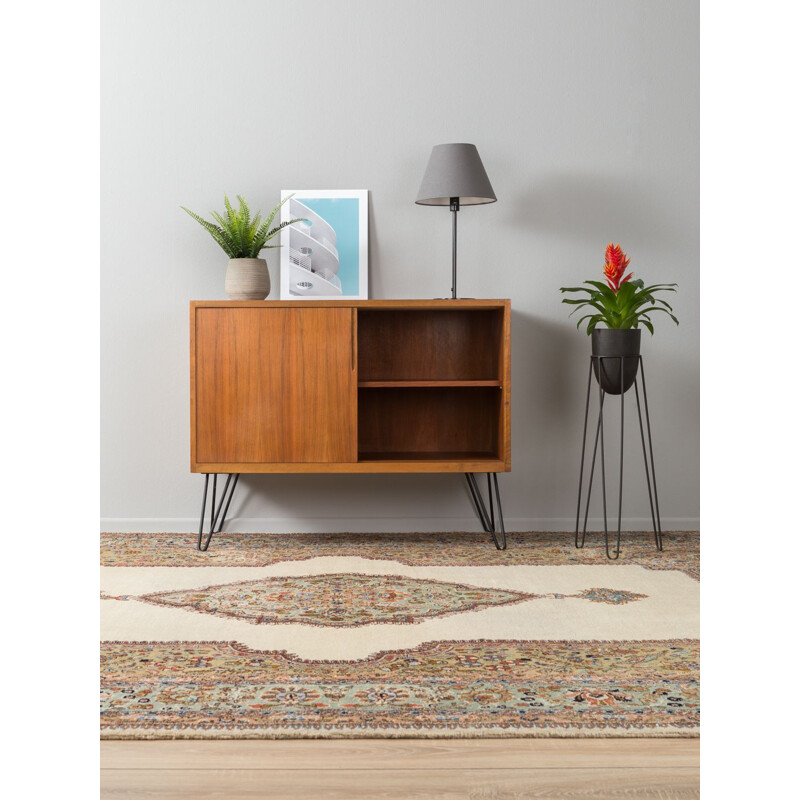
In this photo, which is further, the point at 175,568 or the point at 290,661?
the point at 175,568

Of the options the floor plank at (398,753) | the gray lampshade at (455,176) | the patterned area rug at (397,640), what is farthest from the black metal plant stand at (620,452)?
the floor plank at (398,753)

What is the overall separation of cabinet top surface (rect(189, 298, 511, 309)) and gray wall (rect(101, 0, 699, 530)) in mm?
348

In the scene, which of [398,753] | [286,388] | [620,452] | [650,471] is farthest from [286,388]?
[398,753]

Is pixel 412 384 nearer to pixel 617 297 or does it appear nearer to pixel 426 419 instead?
pixel 426 419

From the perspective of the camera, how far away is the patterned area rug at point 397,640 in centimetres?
153

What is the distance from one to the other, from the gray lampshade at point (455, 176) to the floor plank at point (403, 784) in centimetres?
223

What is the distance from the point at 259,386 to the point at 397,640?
131cm

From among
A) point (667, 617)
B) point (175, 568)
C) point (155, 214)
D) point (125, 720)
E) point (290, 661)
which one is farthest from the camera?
point (155, 214)

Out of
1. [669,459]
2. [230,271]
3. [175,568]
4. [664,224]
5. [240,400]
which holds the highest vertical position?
[664,224]

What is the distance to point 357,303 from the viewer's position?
305 cm

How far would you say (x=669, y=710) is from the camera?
156 cm
